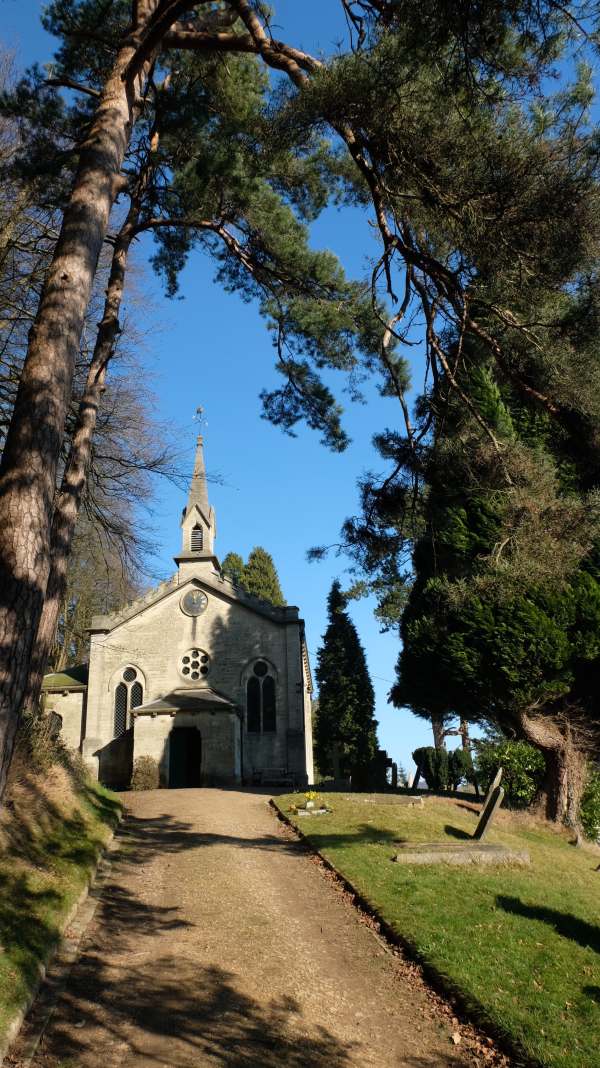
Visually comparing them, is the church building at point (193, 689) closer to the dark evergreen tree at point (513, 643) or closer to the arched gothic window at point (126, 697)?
the arched gothic window at point (126, 697)

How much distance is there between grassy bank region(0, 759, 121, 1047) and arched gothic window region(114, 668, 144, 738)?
17.1 metres

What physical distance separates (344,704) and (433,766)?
8.44m

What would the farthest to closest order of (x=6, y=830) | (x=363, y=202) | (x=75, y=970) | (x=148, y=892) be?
(x=363, y=202) → (x=148, y=892) → (x=6, y=830) → (x=75, y=970)

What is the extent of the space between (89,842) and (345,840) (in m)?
4.18

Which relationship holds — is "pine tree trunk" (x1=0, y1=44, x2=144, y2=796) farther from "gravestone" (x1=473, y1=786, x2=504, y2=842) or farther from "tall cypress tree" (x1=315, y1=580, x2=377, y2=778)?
"tall cypress tree" (x1=315, y1=580, x2=377, y2=778)

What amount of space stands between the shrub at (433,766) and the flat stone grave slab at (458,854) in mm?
18122

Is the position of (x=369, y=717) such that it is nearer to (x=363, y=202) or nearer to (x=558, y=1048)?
(x=363, y=202)

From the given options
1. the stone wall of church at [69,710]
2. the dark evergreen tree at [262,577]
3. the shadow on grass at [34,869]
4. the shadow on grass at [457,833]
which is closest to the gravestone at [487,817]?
the shadow on grass at [457,833]

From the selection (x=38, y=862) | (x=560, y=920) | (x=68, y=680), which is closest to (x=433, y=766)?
(x=68, y=680)

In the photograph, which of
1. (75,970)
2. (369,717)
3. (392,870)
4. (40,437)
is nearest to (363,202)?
(40,437)

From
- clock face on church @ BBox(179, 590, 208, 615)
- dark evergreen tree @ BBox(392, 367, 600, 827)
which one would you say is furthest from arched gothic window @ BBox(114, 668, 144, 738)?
dark evergreen tree @ BBox(392, 367, 600, 827)

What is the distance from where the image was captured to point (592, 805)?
18.9 metres

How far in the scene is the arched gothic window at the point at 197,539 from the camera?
3300 cm

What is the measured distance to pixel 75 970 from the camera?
6.06 metres
